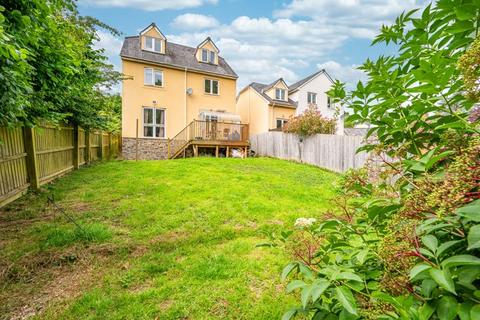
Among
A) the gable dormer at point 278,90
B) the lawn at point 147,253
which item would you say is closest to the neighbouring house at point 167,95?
the gable dormer at point 278,90

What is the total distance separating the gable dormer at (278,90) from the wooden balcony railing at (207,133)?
5.02 meters

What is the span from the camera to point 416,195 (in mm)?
811

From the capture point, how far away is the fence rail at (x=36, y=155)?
514 cm

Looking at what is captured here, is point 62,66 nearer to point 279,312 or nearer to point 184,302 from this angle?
point 184,302

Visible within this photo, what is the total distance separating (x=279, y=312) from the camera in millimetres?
2342

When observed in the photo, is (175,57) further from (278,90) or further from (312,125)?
(312,125)

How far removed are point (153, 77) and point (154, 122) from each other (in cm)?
278

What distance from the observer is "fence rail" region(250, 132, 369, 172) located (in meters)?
10.2

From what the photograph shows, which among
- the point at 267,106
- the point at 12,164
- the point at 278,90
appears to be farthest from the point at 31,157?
the point at 278,90

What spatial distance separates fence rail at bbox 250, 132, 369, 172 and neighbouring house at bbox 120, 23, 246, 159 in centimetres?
273

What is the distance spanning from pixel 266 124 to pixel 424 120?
18.4m

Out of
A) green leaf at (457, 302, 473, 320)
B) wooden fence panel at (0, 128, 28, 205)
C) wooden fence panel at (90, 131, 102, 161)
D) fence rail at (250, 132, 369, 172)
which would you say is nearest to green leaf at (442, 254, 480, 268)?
green leaf at (457, 302, 473, 320)

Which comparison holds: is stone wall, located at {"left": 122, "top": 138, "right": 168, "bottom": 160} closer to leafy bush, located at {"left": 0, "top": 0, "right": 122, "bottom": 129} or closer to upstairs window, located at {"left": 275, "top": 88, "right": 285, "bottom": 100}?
leafy bush, located at {"left": 0, "top": 0, "right": 122, "bottom": 129}

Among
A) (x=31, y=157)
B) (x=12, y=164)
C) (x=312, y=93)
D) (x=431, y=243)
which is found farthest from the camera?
(x=312, y=93)
